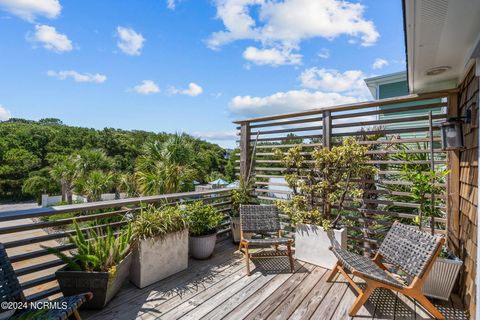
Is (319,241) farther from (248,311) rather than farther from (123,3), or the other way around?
(123,3)

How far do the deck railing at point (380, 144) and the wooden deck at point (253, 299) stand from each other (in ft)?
3.06

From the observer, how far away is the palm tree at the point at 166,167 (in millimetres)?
8227

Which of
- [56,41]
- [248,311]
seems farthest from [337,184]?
[56,41]

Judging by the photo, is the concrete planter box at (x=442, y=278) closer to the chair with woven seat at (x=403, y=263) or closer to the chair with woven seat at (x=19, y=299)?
the chair with woven seat at (x=403, y=263)

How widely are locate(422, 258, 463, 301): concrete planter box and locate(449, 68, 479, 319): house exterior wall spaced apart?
0.38ft

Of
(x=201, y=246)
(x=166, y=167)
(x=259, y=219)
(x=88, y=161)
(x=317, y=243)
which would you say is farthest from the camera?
(x=88, y=161)

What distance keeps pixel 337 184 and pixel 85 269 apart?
3162mm

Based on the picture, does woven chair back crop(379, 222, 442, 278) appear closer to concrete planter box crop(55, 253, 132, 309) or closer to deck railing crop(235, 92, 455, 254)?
deck railing crop(235, 92, 455, 254)

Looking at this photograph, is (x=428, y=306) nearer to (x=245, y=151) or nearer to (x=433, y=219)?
(x=433, y=219)

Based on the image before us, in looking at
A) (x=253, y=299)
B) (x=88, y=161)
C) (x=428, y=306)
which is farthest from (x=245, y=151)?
(x=88, y=161)

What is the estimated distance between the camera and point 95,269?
91.0 inches

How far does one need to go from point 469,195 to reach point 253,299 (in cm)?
235

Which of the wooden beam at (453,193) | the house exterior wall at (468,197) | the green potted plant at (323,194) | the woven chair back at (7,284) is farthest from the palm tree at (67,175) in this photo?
the house exterior wall at (468,197)

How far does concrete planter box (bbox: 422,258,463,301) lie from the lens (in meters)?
2.30
